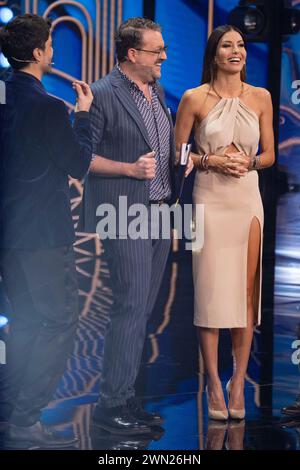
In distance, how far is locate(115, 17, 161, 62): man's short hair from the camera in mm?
4031

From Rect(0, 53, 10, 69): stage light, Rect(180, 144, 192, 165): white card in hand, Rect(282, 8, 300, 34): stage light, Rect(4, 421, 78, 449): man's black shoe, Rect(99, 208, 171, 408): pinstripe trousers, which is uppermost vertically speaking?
Rect(282, 8, 300, 34): stage light

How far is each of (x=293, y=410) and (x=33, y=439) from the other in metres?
1.15

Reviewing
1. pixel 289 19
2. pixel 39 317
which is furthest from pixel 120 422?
pixel 289 19

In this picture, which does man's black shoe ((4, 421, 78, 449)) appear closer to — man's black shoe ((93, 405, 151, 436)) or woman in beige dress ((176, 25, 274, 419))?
man's black shoe ((93, 405, 151, 436))

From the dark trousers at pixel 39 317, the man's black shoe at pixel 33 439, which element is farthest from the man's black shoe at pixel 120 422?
the dark trousers at pixel 39 317

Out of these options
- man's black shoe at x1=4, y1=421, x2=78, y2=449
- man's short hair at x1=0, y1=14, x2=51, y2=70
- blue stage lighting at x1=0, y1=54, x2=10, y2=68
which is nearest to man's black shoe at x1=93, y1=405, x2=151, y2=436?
man's black shoe at x1=4, y1=421, x2=78, y2=449

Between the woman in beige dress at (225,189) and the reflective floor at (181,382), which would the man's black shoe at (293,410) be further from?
the woman in beige dress at (225,189)

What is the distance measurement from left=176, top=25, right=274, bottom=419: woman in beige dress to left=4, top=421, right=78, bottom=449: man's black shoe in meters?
0.70

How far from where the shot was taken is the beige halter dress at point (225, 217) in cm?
417

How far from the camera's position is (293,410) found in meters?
4.34

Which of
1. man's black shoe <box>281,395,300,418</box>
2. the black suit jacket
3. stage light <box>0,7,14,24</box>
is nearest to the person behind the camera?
the black suit jacket

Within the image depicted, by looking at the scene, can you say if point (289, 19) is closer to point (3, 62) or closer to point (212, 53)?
point (3, 62)

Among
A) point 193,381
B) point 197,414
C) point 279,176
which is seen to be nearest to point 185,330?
point 193,381

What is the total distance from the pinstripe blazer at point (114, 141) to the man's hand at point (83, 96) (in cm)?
14
